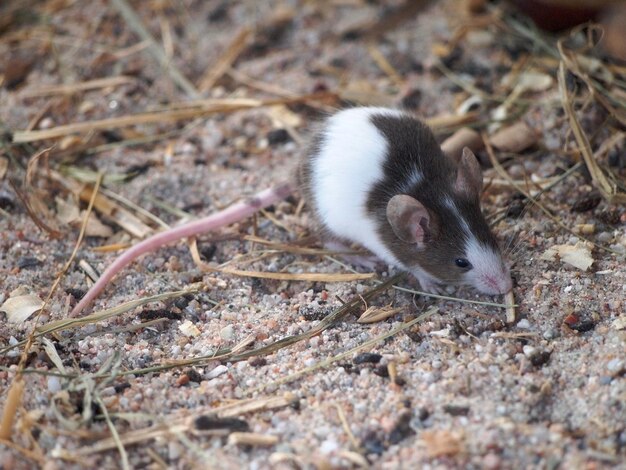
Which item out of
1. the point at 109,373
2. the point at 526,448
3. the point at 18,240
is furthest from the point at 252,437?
the point at 18,240

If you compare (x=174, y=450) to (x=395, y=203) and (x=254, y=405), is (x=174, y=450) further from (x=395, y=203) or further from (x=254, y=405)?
(x=395, y=203)

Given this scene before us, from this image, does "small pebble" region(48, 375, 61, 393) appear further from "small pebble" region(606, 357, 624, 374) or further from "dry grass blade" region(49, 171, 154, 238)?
"small pebble" region(606, 357, 624, 374)

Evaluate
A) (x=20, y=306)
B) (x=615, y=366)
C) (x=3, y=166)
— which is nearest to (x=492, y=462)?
(x=615, y=366)

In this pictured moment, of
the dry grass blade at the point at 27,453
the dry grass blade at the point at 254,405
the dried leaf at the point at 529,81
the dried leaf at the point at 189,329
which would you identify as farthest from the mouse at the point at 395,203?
the dried leaf at the point at 529,81

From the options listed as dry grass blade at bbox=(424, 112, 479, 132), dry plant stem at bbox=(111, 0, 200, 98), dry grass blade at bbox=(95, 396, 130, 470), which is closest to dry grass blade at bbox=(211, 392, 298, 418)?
dry grass blade at bbox=(95, 396, 130, 470)

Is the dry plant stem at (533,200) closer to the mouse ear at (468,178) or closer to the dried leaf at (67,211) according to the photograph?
the mouse ear at (468,178)

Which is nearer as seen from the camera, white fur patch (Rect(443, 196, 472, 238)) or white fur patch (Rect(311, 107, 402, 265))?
white fur patch (Rect(443, 196, 472, 238))

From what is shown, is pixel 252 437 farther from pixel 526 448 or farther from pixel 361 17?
pixel 361 17
